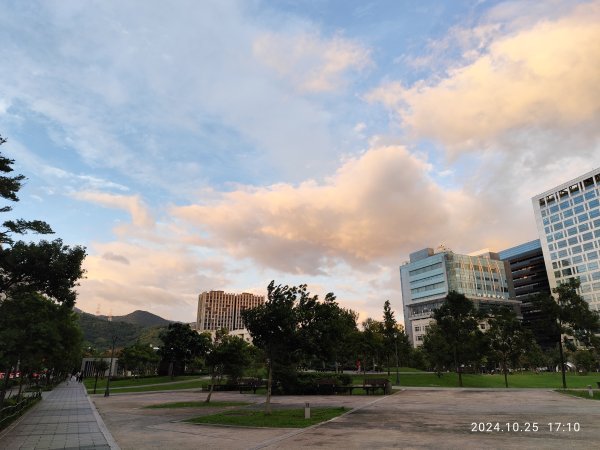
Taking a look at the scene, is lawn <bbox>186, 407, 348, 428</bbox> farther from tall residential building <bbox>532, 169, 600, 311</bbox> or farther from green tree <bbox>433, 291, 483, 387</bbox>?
tall residential building <bbox>532, 169, 600, 311</bbox>

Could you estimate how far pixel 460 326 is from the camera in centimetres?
4850

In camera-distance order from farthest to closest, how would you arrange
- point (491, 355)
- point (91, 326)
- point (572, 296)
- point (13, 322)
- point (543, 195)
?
point (91, 326)
point (543, 195)
point (491, 355)
point (572, 296)
point (13, 322)

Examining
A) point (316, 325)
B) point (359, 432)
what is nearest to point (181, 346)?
point (316, 325)

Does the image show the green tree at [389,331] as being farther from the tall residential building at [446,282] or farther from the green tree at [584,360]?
the tall residential building at [446,282]

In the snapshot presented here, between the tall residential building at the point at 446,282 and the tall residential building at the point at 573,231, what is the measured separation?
783 inches

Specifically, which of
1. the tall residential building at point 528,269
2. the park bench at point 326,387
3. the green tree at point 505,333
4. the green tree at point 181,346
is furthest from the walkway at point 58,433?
the tall residential building at point 528,269

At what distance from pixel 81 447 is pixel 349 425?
427 inches

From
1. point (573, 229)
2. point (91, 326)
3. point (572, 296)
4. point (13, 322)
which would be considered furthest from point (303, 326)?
point (91, 326)

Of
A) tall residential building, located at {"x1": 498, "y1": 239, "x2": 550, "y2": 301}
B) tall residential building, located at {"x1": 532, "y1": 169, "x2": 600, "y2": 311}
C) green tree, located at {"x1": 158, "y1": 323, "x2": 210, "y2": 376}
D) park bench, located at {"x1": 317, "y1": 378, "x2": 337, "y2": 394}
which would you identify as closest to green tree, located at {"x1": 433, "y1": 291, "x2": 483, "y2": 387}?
park bench, located at {"x1": 317, "y1": 378, "x2": 337, "y2": 394}

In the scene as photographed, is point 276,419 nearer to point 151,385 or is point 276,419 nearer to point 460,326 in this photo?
point 460,326

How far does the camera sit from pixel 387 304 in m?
57.1

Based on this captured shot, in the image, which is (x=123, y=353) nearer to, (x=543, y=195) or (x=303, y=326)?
(x=303, y=326)

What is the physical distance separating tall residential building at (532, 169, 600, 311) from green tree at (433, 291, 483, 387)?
10999cm

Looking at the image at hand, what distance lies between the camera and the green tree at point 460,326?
4819 centimetres
